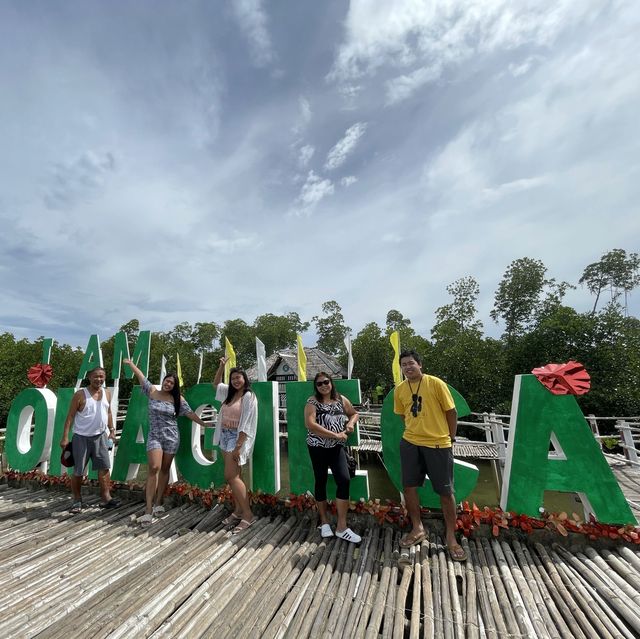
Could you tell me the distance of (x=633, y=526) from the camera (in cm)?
277

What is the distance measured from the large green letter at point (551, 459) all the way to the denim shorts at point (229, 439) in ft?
8.69

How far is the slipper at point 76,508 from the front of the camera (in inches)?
162

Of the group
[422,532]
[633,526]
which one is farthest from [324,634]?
[633,526]

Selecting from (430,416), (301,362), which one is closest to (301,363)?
(301,362)

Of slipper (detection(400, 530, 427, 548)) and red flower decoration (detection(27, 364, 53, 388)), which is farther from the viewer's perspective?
red flower decoration (detection(27, 364, 53, 388))

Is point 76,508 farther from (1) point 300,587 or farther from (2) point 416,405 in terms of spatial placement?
(2) point 416,405

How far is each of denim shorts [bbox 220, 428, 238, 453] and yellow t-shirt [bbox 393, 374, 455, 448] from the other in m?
1.78

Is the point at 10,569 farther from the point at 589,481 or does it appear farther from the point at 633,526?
the point at 633,526

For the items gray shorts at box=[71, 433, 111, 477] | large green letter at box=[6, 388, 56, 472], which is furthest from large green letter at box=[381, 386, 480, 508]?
large green letter at box=[6, 388, 56, 472]

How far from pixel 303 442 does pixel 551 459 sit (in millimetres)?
2384

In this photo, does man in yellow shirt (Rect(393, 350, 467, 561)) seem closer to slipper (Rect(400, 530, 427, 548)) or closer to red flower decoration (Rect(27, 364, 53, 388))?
slipper (Rect(400, 530, 427, 548))

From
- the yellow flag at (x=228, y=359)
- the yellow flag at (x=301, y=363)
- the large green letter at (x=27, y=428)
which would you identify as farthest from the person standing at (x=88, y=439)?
the yellow flag at (x=301, y=363)

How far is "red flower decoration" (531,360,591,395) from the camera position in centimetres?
303

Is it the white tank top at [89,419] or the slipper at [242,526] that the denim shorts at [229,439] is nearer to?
the slipper at [242,526]
